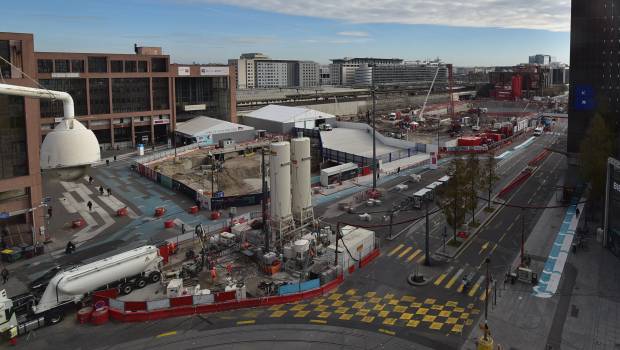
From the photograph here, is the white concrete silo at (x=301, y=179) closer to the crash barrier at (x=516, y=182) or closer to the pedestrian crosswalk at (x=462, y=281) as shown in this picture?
the pedestrian crosswalk at (x=462, y=281)

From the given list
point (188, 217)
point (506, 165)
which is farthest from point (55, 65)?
point (506, 165)

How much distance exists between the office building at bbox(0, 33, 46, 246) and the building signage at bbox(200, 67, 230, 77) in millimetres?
67860

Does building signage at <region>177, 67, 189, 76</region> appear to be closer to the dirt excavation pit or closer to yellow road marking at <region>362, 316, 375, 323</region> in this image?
the dirt excavation pit

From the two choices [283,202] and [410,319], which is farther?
[283,202]

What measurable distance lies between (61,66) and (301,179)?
7184 centimetres

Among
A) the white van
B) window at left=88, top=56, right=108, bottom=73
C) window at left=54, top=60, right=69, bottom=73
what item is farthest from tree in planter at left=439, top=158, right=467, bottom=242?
the white van

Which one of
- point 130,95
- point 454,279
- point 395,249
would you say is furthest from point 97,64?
point 454,279

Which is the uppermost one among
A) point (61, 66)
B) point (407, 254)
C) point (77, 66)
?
point (77, 66)

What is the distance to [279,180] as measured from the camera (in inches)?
1652

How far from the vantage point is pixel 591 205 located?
51.2m

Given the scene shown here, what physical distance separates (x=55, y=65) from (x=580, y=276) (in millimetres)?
93527

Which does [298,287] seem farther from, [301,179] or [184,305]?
[301,179]

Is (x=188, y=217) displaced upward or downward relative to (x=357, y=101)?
downward

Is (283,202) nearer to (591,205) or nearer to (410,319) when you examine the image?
(410,319)
